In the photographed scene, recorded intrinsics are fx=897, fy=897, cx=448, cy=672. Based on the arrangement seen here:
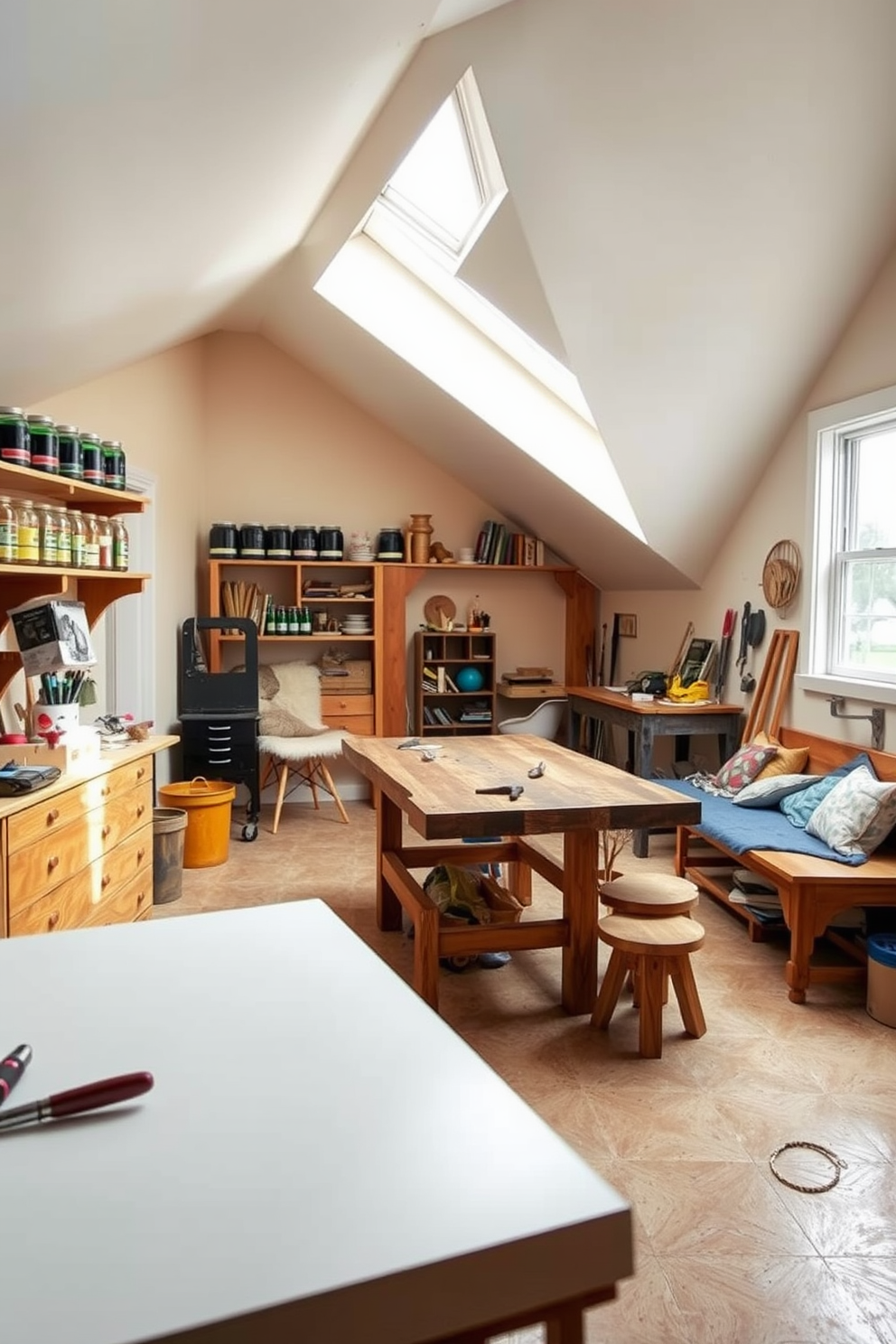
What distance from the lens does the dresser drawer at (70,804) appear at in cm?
240

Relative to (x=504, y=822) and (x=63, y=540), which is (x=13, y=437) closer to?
(x=63, y=540)

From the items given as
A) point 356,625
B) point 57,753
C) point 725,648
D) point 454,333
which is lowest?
point 57,753

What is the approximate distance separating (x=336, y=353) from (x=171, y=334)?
3.97ft

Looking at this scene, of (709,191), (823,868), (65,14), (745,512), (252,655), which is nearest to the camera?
(65,14)

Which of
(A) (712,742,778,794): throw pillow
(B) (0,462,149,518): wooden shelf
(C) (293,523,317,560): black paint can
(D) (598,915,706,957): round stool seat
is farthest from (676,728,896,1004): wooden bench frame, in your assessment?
(C) (293,523,317,560): black paint can

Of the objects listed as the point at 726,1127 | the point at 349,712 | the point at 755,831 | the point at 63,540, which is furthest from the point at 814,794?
the point at 349,712

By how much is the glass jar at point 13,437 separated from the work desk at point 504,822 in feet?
4.74

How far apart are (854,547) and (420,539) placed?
9.17 ft

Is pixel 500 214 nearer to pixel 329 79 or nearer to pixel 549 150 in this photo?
pixel 549 150

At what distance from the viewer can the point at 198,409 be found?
5699 millimetres

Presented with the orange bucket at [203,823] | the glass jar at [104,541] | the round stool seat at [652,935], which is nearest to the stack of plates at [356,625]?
the orange bucket at [203,823]

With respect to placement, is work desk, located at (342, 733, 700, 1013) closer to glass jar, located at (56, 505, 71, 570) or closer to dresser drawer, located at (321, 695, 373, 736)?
glass jar, located at (56, 505, 71, 570)

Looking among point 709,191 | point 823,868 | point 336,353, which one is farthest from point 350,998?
point 336,353

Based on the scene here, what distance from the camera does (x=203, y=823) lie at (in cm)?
447
